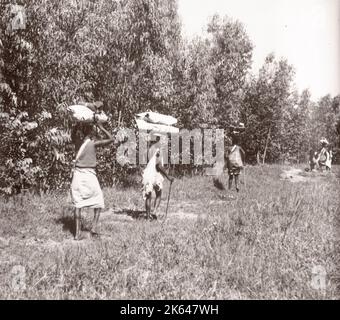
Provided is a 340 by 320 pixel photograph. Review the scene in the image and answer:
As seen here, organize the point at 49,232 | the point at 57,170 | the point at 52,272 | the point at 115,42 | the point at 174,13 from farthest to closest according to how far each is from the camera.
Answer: the point at 174,13 < the point at 115,42 < the point at 57,170 < the point at 49,232 < the point at 52,272

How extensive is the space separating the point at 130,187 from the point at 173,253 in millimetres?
7801

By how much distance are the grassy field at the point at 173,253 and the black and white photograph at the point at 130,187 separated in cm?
2

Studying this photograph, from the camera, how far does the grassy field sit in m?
4.97

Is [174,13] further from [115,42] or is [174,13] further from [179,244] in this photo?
[179,244]

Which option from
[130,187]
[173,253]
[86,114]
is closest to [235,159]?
[130,187]

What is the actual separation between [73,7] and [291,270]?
10.1 metres

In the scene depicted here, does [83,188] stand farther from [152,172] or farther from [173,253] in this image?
[152,172]

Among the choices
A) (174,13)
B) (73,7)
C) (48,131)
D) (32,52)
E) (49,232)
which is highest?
(174,13)

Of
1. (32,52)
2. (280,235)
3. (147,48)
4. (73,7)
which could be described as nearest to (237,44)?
(147,48)

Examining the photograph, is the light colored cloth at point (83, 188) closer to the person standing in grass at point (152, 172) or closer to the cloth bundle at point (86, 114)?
the cloth bundle at point (86, 114)

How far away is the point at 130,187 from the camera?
13867 mm

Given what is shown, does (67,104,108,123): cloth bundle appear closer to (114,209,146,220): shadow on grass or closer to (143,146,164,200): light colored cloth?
(143,146,164,200): light colored cloth

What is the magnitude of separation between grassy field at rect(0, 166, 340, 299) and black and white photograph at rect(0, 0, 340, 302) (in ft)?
0.08

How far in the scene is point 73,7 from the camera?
503 inches
